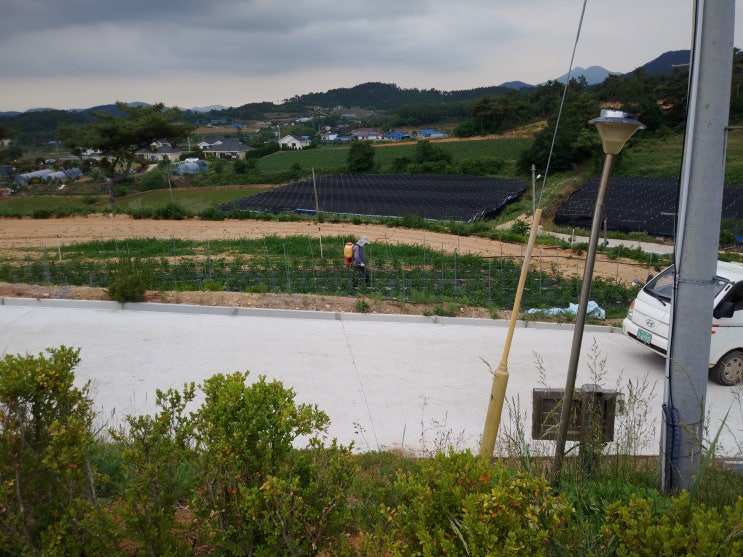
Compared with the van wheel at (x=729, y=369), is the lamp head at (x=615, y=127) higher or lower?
higher

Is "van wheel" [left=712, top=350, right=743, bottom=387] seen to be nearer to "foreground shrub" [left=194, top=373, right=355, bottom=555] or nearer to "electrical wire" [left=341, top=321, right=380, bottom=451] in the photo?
"electrical wire" [left=341, top=321, right=380, bottom=451]

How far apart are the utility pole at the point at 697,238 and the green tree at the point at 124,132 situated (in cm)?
4018

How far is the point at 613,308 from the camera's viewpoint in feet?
42.8

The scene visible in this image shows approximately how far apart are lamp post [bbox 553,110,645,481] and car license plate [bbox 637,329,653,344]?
4881 mm

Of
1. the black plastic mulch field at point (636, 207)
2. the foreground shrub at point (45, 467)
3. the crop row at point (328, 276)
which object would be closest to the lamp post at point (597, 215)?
the foreground shrub at point (45, 467)

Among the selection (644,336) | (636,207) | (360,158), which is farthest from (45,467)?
(360,158)

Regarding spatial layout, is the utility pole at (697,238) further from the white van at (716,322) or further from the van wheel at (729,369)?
the van wheel at (729,369)

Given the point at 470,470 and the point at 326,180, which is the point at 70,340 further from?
the point at 326,180

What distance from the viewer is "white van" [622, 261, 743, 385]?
834 cm

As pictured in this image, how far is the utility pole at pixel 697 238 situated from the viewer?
160 inches

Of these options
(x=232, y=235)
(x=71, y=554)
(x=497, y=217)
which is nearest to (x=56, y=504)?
(x=71, y=554)

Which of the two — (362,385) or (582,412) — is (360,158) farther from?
(582,412)

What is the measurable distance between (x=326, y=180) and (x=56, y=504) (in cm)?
4873

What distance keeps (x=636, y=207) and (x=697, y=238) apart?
32.8 metres
